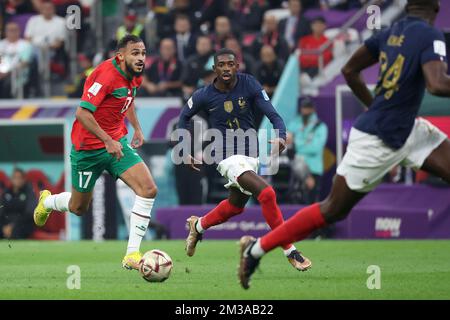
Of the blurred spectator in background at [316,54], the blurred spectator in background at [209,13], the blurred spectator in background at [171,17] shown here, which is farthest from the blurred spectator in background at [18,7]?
the blurred spectator in background at [316,54]

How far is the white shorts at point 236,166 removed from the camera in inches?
446

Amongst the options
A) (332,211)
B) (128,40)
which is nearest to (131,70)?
(128,40)

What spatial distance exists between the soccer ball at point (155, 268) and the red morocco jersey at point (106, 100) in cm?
168

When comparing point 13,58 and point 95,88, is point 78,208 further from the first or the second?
point 13,58

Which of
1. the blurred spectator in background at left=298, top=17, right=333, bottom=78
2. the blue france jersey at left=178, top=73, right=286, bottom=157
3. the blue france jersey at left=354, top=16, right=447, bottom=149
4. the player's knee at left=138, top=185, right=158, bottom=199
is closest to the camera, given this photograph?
the blue france jersey at left=354, top=16, right=447, bottom=149

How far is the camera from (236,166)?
37.3 feet

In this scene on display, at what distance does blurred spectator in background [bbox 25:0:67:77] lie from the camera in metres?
22.4

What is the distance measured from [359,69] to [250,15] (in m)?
13.3

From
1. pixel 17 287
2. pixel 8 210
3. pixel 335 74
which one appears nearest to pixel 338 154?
pixel 335 74

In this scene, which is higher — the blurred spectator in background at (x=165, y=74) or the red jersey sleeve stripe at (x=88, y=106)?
the red jersey sleeve stripe at (x=88, y=106)

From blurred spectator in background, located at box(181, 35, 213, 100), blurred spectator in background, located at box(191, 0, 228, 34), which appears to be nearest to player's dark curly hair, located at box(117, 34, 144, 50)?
blurred spectator in background, located at box(181, 35, 213, 100)

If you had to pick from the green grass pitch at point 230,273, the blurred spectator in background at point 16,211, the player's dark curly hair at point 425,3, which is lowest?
the blurred spectator in background at point 16,211

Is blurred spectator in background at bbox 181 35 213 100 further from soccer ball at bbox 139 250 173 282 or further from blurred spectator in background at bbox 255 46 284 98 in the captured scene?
soccer ball at bbox 139 250 173 282

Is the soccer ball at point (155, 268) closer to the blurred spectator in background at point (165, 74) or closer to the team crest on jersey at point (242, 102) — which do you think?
the team crest on jersey at point (242, 102)
